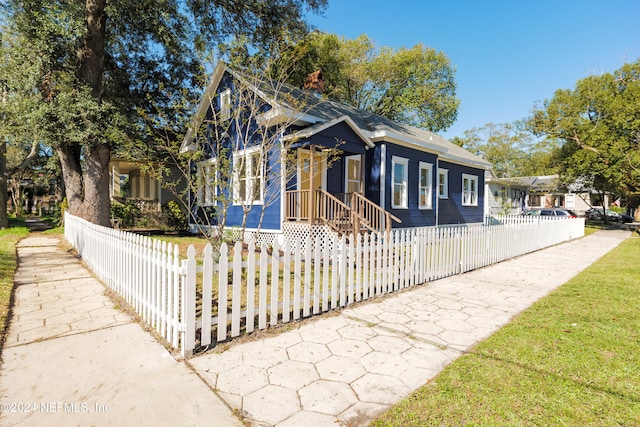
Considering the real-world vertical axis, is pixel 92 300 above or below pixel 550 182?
below

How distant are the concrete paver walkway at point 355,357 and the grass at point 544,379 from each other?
196 mm

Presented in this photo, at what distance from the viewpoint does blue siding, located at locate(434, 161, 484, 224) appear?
52.3 feet

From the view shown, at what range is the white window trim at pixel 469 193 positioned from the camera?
17594 millimetres

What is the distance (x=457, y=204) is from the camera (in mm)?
16938

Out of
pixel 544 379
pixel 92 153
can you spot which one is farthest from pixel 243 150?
pixel 92 153

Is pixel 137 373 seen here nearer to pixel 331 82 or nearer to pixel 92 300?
pixel 92 300

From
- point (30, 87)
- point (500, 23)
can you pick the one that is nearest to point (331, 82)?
point (500, 23)

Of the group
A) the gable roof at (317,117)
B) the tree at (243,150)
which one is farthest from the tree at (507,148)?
the tree at (243,150)

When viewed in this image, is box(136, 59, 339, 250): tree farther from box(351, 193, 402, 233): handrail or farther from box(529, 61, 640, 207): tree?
box(529, 61, 640, 207): tree

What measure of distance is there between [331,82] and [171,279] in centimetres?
2456

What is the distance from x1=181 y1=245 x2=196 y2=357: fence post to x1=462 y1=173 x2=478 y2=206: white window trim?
16.9m

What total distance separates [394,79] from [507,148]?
28.7m

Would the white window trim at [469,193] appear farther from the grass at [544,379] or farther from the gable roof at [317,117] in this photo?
the grass at [544,379]

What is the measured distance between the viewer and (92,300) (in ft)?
16.3
